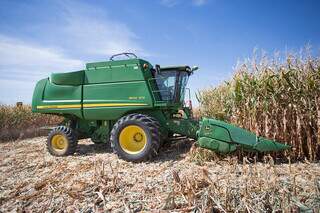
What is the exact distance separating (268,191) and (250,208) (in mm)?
329

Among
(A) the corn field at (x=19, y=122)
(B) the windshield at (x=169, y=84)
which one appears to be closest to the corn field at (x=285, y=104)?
(B) the windshield at (x=169, y=84)

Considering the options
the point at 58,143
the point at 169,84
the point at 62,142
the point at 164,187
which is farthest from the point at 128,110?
the point at 164,187

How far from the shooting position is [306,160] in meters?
4.15

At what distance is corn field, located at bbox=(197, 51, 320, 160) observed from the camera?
4.38 m

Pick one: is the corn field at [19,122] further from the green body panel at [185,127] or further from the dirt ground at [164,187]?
the green body panel at [185,127]

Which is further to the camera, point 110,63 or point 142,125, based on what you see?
point 110,63

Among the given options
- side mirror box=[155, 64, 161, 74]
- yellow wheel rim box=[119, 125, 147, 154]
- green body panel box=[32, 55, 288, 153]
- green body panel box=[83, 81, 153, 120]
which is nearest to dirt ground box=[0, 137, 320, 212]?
yellow wheel rim box=[119, 125, 147, 154]

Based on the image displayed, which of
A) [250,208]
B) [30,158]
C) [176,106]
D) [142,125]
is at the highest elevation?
[176,106]

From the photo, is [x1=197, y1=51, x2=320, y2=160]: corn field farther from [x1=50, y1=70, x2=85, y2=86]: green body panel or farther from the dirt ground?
[x1=50, y1=70, x2=85, y2=86]: green body panel

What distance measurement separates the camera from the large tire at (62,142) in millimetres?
6227

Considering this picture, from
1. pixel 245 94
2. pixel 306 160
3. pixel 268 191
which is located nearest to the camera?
pixel 268 191

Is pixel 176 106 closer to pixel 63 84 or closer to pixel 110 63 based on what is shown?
pixel 110 63

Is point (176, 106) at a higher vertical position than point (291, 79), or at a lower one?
lower

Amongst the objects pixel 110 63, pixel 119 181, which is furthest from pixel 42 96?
pixel 119 181
